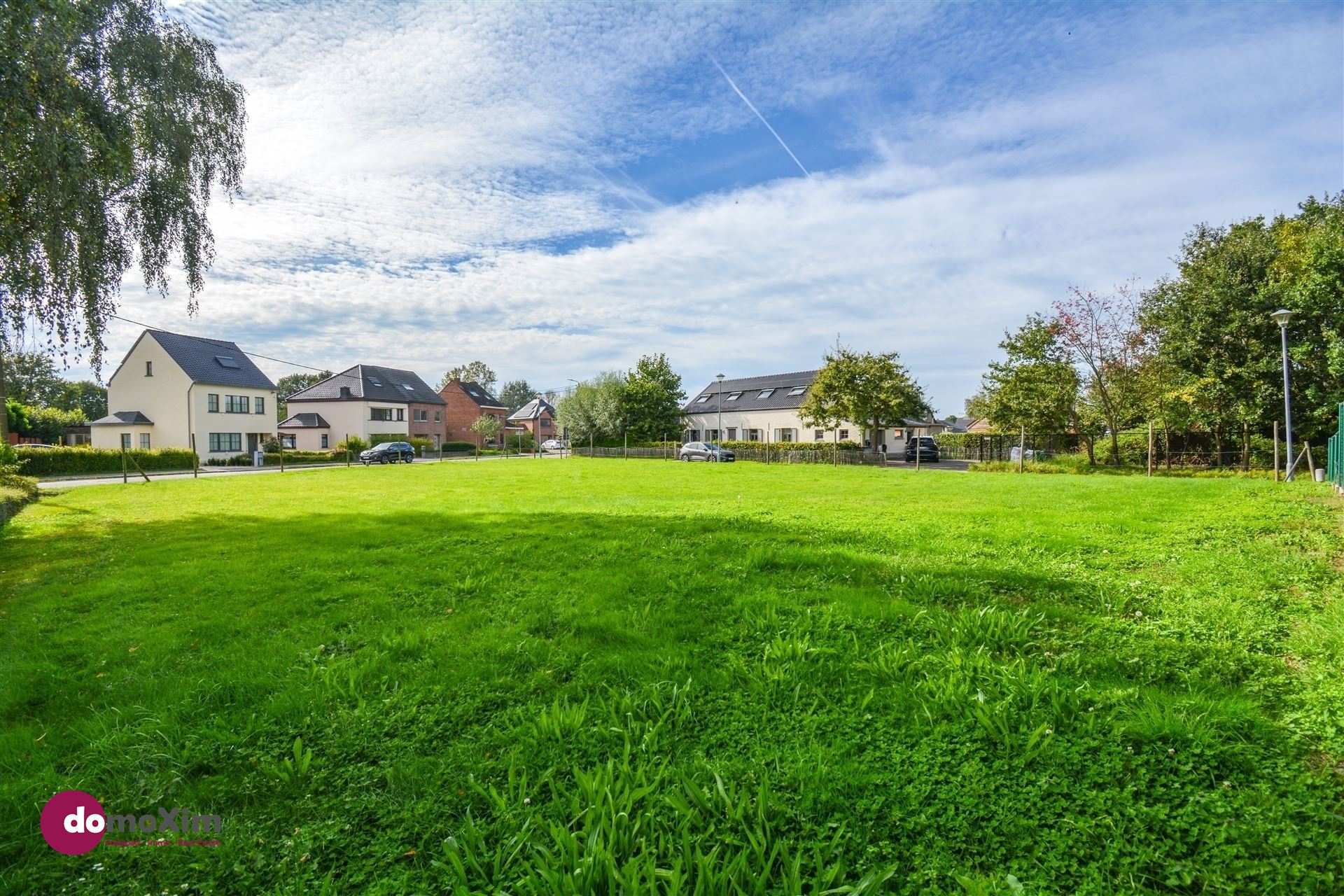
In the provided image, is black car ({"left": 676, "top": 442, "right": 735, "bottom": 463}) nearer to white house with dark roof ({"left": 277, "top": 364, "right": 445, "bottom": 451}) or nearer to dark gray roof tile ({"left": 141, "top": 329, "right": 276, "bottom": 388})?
white house with dark roof ({"left": 277, "top": 364, "right": 445, "bottom": 451})

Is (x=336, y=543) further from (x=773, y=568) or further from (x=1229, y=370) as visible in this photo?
(x=1229, y=370)

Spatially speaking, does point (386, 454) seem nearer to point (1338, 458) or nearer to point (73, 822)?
point (73, 822)

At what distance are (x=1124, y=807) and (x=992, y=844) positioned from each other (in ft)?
2.06

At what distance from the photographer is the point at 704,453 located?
3841 cm

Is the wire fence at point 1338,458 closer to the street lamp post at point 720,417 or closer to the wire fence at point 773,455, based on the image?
the wire fence at point 773,455

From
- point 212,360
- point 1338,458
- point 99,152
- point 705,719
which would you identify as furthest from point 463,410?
point 705,719

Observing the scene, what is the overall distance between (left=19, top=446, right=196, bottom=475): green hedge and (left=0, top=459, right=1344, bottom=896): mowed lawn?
31245mm

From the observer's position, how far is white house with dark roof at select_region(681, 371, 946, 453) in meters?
46.3

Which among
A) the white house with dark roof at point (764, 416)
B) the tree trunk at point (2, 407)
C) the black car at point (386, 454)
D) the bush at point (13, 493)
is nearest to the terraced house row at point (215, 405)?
the black car at point (386, 454)

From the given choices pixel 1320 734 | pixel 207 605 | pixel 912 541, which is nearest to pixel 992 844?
pixel 1320 734

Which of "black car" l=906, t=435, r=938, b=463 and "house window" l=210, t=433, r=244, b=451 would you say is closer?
"black car" l=906, t=435, r=938, b=463

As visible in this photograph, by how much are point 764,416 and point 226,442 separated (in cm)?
4210

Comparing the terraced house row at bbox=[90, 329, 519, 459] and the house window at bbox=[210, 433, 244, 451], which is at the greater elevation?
the terraced house row at bbox=[90, 329, 519, 459]

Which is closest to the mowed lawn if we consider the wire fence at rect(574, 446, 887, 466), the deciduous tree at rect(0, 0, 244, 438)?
the deciduous tree at rect(0, 0, 244, 438)
